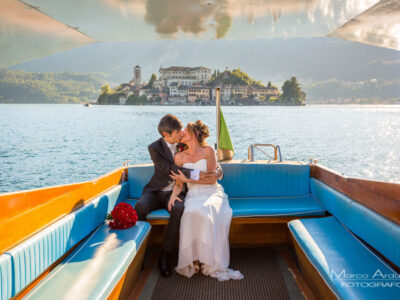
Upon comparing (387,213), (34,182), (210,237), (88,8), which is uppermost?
(88,8)

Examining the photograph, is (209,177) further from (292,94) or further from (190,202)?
(292,94)

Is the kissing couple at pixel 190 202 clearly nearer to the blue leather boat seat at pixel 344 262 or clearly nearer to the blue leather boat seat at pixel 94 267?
the blue leather boat seat at pixel 94 267

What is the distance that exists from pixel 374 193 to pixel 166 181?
1416 millimetres

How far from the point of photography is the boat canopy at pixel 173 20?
2139mm

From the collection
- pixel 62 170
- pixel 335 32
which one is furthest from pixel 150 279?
pixel 62 170

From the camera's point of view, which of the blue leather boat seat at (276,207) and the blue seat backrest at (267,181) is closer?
the blue leather boat seat at (276,207)

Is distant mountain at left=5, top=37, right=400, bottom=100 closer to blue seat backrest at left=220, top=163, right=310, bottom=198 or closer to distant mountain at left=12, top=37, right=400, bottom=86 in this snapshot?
distant mountain at left=12, top=37, right=400, bottom=86

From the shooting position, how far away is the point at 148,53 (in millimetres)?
120062

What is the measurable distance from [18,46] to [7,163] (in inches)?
567

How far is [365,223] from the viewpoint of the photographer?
194 centimetres

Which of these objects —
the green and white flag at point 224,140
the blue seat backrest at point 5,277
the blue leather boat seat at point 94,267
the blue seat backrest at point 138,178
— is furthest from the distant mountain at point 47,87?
the blue seat backrest at point 5,277

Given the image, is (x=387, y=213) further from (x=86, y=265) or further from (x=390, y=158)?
(x=390, y=158)

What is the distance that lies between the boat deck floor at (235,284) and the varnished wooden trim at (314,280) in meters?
0.11

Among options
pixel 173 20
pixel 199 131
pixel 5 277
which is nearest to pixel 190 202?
pixel 199 131
